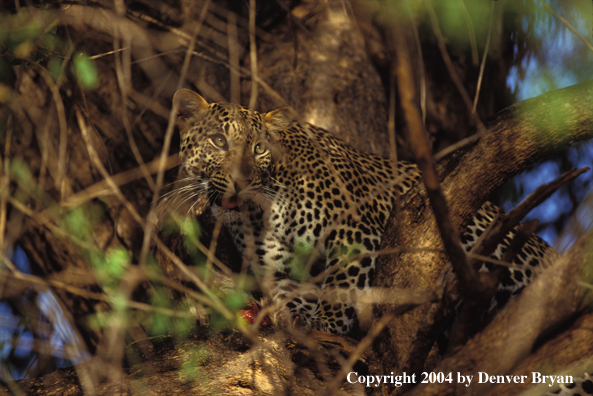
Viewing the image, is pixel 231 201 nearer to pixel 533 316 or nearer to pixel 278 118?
pixel 278 118

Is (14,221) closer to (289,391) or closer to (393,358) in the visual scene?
(289,391)

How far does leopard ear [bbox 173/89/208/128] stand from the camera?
499 cm

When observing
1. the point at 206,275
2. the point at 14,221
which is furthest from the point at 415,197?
the point at 14,221

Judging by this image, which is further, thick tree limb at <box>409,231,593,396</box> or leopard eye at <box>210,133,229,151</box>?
Result: leopard eye at <box>210,133,229,151</box>

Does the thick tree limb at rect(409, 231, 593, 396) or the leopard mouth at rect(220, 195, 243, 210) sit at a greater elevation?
the leopard mouth at rect(220, 195, 243, 210)

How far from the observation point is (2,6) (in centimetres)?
501

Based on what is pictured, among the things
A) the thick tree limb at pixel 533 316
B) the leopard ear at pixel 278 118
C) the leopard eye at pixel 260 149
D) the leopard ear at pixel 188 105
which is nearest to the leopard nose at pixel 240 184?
the leopard eye at pixel 260 149

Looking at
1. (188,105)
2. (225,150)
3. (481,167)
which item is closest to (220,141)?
(225,150)

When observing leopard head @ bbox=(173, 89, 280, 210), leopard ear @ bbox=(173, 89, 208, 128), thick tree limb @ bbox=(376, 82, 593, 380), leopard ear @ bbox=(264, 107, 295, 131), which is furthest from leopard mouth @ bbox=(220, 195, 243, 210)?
thick tree limb @ bbox=(376, 82, 593, 380)

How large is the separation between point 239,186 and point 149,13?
280 cm

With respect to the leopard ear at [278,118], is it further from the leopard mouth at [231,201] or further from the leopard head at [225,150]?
the leopard mouth at [231,201]

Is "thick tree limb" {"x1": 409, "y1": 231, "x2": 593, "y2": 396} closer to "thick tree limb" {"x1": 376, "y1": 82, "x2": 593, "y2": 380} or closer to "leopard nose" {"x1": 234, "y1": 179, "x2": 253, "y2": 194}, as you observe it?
"thick tree limb" {"x1": 376, "y1": 82, "x2": 593, "y2": 380}

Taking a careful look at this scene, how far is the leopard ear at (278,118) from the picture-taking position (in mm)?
5129

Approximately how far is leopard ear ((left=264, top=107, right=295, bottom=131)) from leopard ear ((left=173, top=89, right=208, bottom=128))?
616mm
